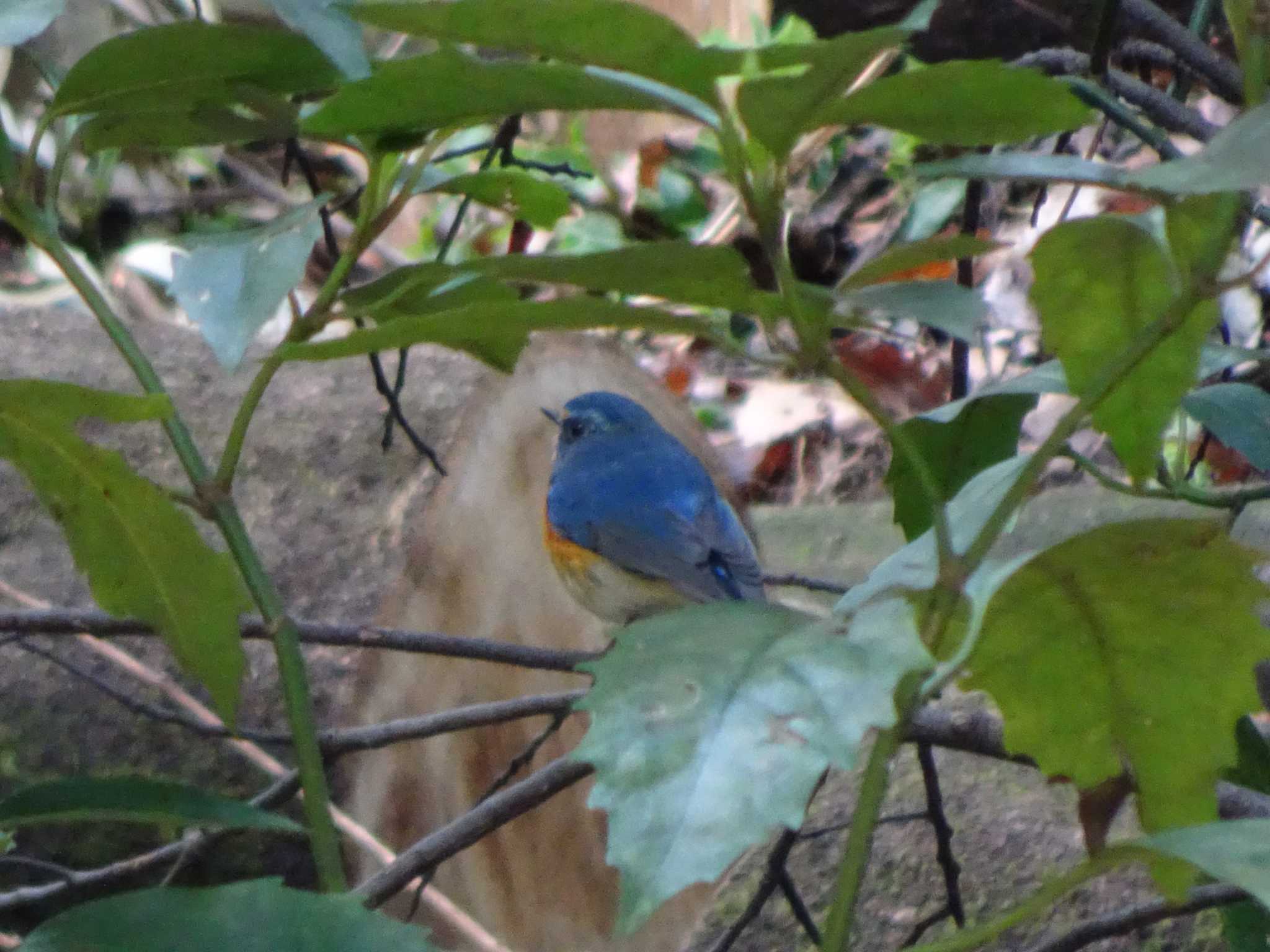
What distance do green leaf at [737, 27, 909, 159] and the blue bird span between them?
1.45m

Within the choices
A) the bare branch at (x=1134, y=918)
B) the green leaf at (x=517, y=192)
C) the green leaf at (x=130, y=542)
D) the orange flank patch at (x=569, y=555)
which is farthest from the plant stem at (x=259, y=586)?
the orange flank patch at (x=569, y=555)

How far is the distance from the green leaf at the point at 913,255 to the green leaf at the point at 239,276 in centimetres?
31

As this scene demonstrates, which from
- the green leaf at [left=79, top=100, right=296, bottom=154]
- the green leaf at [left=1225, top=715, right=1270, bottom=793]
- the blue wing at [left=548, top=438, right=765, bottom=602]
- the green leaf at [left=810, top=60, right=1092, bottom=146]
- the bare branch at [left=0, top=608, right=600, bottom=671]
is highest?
the green leaf at [left=810, top=60, right=1092, bottom=146]

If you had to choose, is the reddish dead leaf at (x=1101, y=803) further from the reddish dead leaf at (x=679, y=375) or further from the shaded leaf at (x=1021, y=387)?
the reddish dead leaf at (x=679, y=375)

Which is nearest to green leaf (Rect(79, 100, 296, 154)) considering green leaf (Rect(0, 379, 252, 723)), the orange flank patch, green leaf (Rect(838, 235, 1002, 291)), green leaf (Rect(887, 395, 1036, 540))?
green leaf (Rect(0, 379, 252, 723))

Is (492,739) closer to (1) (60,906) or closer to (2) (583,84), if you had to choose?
(1) (60,906)

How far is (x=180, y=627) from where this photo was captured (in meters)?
0.71

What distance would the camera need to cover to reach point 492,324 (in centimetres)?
58

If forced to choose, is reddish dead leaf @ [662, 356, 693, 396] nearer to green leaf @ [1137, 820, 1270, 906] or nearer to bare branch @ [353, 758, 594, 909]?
bare branch @ [353, 758, 594, 909]

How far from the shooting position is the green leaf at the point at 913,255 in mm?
624

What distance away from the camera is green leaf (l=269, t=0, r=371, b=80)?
669 millimetres

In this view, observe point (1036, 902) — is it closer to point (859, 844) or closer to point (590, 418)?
point (859, 844)

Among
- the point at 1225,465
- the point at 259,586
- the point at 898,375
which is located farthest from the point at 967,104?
the point at 898,375

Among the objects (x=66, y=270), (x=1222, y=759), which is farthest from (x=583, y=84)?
(x=1222, y=759)
